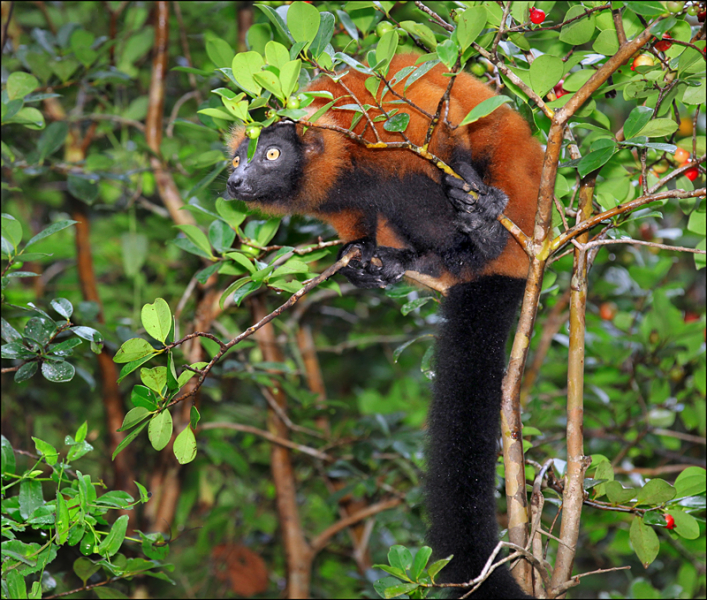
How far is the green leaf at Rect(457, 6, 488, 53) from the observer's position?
154 cm

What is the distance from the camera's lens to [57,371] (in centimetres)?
188

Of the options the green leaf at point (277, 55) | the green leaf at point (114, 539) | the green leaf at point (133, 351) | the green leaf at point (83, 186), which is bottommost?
the green leaf at point (114, 539)

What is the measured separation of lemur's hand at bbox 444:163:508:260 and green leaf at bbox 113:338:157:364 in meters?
1.16

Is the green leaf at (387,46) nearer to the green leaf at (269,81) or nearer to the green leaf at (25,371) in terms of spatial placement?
the green leaf at (269,81)

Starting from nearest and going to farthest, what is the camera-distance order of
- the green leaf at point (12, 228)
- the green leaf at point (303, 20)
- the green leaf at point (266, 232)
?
the green leaf at point (303, 20) < the green leaf at point (12, 228) < the green leaf at point (266, 232)

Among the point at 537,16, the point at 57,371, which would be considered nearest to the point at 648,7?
the point at 537,16

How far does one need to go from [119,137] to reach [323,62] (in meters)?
3.14

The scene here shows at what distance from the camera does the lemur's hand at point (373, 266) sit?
251cm

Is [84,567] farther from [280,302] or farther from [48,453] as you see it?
[280,302]

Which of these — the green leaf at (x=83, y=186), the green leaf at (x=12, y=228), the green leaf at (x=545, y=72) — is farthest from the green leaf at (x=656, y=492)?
the green leaf at (x=83, y=186)

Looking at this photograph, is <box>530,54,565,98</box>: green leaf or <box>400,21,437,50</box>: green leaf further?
<box>400,21,437,50</box>: green leaf

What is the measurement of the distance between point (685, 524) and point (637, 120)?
3.77ft

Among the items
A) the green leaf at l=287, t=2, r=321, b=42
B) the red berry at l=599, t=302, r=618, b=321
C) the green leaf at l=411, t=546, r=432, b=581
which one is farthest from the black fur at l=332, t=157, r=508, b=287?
the red berry at l=599, t=302, r=618, b=321

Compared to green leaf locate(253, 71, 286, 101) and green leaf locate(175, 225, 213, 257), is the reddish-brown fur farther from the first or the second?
green leaf locate(253, 71, 286, 101)
